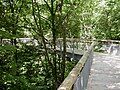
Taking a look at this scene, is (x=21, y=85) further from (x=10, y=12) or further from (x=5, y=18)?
(x=10, y=12)

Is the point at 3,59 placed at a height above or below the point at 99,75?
above

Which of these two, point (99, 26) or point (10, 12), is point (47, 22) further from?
point (99, 26)

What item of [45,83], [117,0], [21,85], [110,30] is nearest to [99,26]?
[110,30]

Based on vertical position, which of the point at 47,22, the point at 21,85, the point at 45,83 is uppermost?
the point at 47,22

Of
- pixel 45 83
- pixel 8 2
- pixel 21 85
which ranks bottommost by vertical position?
pixel 45 83

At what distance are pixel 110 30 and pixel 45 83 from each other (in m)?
13.3

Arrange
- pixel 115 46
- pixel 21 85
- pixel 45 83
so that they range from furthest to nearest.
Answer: pixel 115 46 < pixel 45 83 < pixel 21 85

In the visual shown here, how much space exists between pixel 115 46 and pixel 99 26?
17.8 ft

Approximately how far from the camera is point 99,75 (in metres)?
9.33

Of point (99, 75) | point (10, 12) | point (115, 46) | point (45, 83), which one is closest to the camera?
point (10, 12)

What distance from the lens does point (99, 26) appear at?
22.8m

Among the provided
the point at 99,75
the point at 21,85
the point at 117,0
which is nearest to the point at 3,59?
the point at 21,85

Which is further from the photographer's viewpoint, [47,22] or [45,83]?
[45,83]

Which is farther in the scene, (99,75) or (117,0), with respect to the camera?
(117,0)
